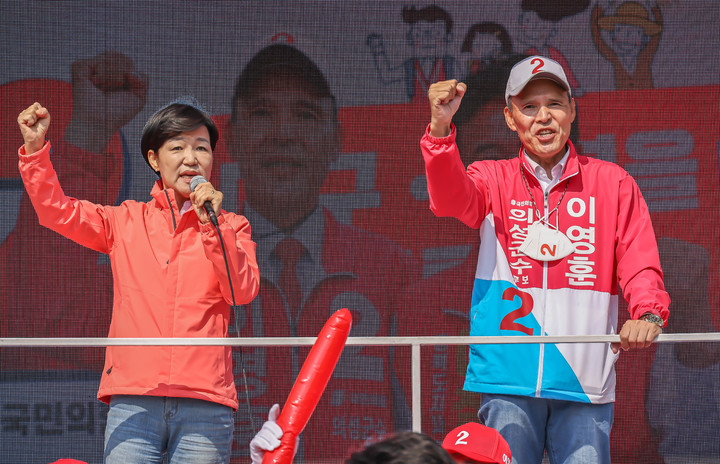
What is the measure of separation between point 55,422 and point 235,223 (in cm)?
180

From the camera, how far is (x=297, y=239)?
3.94m

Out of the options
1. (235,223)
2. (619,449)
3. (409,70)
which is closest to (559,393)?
(235,223)

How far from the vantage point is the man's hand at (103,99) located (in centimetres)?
389

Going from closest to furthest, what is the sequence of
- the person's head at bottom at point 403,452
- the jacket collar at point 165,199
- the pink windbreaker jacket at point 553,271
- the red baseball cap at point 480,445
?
the person's head at bottom at point 403,452, the red baseball cap at point 480,445, the pink windbreaker jacket at point 553,271, the jacket collar at point 165,199

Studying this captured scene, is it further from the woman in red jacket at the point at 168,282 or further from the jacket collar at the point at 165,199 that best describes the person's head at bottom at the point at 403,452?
the jacket collar at the point at 165,199

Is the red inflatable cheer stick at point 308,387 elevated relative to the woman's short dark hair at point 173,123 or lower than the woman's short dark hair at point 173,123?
lower

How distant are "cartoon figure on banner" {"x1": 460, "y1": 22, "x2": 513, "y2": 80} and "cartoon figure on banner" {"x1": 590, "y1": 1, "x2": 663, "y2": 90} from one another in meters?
0.38

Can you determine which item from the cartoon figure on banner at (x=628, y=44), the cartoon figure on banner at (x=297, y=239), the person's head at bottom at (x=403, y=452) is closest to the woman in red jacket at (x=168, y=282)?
the person's head at bottom at (x=403, y=452)

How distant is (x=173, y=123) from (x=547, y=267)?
110 centimetres

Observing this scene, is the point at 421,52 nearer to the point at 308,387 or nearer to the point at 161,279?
the point at 161,279

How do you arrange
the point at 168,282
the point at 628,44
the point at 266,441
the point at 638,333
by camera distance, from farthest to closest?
the point at 628,44 → the point at 168,282 → the point at 638,333 → the point at 266,441

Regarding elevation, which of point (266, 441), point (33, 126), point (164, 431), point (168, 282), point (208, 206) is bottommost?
point (164, 431)

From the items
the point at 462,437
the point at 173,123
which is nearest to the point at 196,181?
the point at 173,123

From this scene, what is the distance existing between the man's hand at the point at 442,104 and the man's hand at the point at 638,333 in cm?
63
